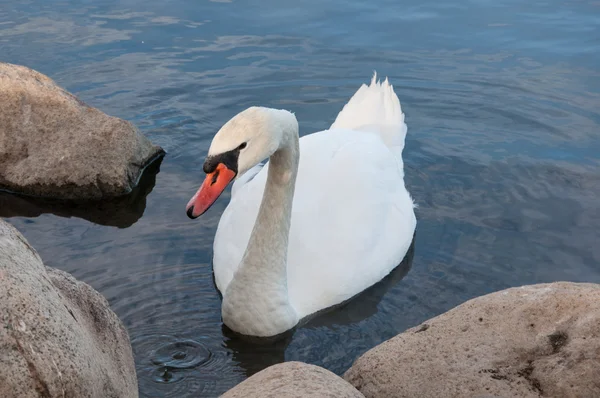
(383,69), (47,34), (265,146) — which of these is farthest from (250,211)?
(47,34)

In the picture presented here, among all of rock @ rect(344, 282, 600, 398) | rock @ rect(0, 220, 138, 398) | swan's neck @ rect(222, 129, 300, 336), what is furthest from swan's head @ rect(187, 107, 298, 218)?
rock @ rect(344, 282, 600, 398)

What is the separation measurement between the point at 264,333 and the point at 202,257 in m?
1.24

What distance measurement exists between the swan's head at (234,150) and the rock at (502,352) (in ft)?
4.14

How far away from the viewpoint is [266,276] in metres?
6.10

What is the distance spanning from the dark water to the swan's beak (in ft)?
3.88

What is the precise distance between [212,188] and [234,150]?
0.83 ft

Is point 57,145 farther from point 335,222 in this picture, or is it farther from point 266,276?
point 266,276

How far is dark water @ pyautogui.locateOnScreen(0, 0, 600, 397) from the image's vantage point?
6.41 meters

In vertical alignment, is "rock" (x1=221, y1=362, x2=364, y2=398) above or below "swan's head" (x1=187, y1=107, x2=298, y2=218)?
below

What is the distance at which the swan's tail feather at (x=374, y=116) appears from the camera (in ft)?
28.5

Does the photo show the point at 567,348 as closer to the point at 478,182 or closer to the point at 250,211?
the point at 250,211

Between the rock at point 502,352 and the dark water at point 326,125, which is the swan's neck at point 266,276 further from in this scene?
the rock at point 502,352

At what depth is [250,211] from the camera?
273 inches

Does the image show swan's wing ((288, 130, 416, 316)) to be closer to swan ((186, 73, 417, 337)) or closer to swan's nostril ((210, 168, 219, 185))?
swan ((186, 73, 417, 337))
